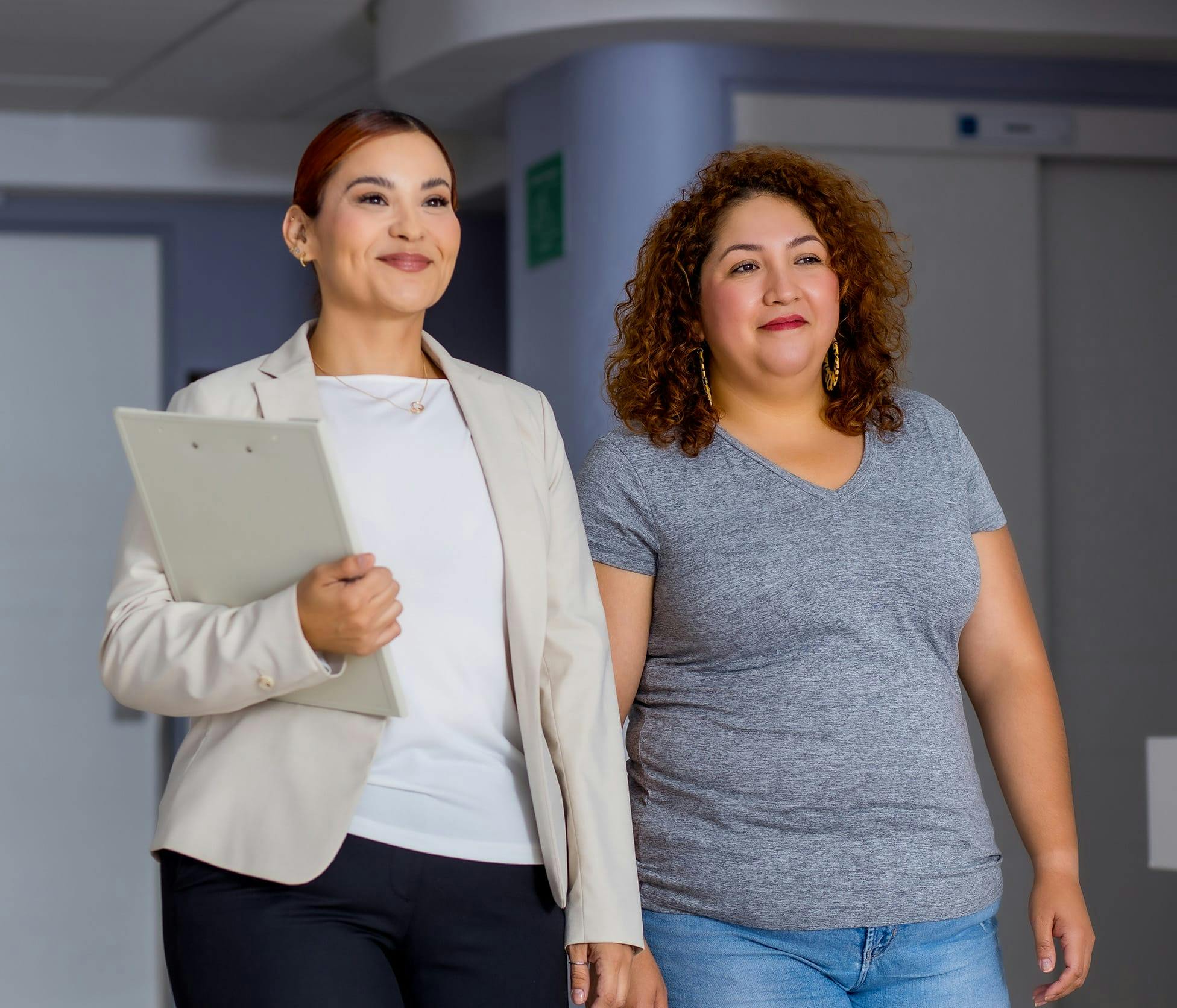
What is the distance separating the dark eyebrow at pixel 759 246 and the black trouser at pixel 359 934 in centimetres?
73

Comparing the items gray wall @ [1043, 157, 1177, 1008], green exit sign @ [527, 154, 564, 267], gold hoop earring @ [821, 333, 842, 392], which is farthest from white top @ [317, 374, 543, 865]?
gray wall @ [1043, 157, 1177, 1008]

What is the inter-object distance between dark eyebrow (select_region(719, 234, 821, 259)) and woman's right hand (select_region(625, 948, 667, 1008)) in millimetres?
763

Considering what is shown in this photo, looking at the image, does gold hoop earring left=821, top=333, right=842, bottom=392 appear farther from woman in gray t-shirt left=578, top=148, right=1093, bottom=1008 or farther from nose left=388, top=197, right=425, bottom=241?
nose left=388, top=197, right=425, bottom=241

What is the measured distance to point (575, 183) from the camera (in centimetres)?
329

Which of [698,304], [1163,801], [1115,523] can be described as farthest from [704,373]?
[1115,523]

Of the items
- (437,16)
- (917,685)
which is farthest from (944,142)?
(917,685)

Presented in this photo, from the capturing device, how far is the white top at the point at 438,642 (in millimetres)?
1259

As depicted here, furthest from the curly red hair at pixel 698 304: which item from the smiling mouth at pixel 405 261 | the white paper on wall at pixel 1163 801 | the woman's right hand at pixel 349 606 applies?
the white paper on wall at pixel 1163 801

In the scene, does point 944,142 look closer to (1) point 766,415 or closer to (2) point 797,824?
(1) point 766,415

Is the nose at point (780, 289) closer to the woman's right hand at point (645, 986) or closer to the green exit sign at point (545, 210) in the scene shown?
the woman's right hand at point (645, 986)

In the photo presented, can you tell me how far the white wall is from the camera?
4176mm

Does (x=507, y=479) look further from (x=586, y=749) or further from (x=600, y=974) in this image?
(x=600, y=974)

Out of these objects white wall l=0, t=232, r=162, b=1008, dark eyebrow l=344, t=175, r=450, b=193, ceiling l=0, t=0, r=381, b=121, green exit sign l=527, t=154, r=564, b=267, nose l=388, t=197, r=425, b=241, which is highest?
ceiling l=0, t=0, r=381, b=121

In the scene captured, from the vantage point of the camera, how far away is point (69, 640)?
14.0 feet
